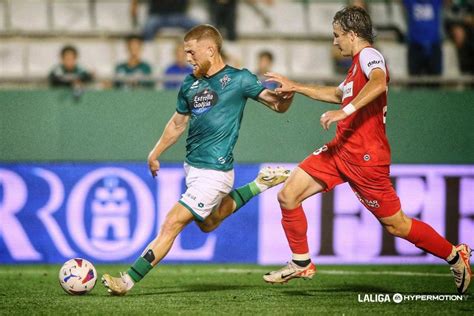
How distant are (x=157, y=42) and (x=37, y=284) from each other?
616 centimetres

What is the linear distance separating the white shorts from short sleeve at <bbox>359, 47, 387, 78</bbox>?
1.52 meters

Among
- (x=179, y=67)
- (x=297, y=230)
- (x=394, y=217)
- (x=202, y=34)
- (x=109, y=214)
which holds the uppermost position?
(x=202, y=34)

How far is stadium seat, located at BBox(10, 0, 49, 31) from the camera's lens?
15.4m

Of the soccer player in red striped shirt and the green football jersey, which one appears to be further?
the green football jersey

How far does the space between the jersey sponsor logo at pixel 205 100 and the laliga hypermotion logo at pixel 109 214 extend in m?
3.75

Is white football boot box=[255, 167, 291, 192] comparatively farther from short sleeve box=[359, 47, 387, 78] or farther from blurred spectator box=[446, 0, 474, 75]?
blurred spectator box=[446, 0, 474, 75]

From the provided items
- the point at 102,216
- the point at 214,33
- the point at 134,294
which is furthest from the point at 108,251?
the point at 214,33

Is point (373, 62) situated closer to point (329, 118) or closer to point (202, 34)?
point (329, 118)

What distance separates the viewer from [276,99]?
8.68 metres

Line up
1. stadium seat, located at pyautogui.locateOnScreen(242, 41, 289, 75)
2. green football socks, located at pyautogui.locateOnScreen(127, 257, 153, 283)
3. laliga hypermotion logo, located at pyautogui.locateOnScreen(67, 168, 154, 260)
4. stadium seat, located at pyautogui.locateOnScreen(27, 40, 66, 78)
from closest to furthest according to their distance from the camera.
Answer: green football socks, located at pyautogui.locateOnScreen(127, 257, 153, 283), laliga hypermotion logo, located at pyautogui.locateOnScreen(67, 168, 154, 260), stadium seat, located at pyautogui.locateOnScreen(27, 40, 66, 78), stadium seat, located at pyautogui.locateOnScreen(242, 41, 289, 75)

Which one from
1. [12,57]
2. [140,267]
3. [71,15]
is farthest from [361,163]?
[71,15]

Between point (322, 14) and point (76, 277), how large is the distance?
9.12 m

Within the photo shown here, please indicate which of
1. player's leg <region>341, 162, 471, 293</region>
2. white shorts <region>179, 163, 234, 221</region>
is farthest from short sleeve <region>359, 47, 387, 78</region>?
white shorts <region>179, 163, 234, 221</region>

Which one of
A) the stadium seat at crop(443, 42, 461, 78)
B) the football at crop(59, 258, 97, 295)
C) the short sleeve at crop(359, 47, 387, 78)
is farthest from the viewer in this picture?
the stadium seat at crop(443, 42, 461, 78)
